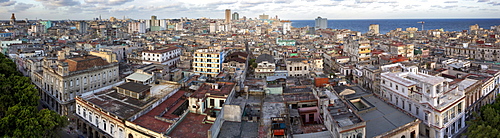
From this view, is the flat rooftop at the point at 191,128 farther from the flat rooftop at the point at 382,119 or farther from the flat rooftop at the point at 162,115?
the flat rooftop at the point at 382,119

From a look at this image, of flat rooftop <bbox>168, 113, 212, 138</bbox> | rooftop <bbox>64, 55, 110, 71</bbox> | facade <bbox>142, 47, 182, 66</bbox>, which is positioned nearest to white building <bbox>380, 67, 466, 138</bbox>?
flat rooftop <bbox>168, 113, 212, 138</bbox>

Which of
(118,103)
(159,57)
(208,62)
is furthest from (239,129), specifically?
(159,57)

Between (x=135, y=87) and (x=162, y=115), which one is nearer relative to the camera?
(x=162, y=115)

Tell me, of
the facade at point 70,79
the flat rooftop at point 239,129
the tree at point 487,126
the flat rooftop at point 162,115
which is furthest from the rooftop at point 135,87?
the tree at point 487,126

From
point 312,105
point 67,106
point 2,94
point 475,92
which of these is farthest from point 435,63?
point 2,94

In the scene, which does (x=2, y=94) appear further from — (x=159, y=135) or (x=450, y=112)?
(x=450, y=112)

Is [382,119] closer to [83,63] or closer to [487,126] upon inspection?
[487,126]
